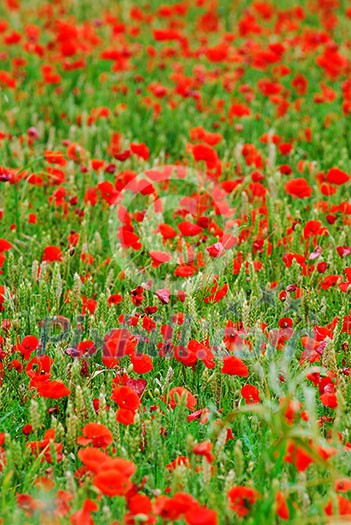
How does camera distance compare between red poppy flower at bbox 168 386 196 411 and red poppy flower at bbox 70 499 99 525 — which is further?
red poppy flower at bbox 168 386 196 411

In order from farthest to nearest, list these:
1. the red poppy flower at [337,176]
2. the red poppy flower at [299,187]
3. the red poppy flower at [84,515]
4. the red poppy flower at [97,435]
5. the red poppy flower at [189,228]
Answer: the red poppy flower at [337,176] < the red poppy flower at [299,187] < the red poppy flower at [189,228] < the red poppy flower at [97,435] < the red poppy flower at [84,515]

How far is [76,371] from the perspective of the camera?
2613mm

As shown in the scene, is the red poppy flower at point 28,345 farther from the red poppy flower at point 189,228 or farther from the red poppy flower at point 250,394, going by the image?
the red poppy flower at point 189,228

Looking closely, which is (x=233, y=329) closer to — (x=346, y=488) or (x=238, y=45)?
(x=346, y=488)

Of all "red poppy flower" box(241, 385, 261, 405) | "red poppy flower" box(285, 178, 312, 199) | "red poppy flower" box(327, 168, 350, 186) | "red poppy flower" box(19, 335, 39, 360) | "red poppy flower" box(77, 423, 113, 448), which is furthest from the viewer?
"red poppy flower" box(327, 168, 350, 186)

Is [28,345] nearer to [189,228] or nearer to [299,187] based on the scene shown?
[189,228]

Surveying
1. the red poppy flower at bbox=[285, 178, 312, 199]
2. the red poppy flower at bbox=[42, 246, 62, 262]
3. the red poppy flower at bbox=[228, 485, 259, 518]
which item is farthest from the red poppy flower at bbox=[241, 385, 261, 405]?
the red poppy flower at bbox=[285, 178, 312, 199]

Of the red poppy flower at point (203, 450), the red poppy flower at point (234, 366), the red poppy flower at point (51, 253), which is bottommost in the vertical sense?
the red poppy flower at point (51, 253)

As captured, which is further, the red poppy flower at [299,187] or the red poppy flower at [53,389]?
the red poppy flower at [299,187]

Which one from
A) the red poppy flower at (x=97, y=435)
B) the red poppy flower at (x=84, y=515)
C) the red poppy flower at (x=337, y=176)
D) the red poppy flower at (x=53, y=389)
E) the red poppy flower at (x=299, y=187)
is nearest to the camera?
the red poppy flower at (x=84, y=515)

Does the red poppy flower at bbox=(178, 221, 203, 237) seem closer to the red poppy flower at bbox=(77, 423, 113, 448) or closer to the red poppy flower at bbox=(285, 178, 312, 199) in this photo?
the red poppy flower at bbox=(285, 178, 312, 199)

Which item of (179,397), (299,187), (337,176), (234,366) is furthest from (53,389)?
(337,176)

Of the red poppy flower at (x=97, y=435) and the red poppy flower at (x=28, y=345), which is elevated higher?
the red poppy flower at (x=97, y=435)

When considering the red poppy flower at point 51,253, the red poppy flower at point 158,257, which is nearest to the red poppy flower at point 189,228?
the red poppy flower at point 158,257
